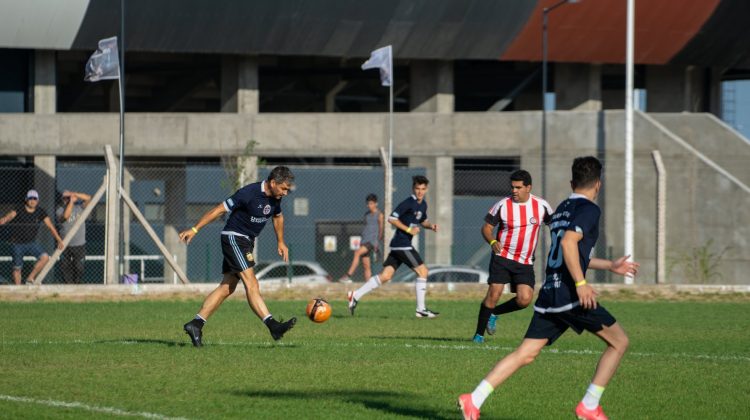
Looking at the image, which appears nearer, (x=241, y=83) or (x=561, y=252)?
(x=561, y=252)

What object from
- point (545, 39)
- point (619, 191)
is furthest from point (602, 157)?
point (545, 39)

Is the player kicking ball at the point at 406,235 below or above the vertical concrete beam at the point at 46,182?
below

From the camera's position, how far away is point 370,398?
9.20 meters

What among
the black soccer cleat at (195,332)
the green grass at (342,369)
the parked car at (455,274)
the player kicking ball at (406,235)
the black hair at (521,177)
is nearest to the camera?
the green grass at (342,369)

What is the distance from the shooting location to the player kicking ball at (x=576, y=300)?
7.93m

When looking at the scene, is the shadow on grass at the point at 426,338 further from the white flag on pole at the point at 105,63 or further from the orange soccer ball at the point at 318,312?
the white flag on pole at the point at 105,63

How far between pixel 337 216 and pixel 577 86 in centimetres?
949

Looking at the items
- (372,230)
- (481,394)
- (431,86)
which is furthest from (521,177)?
(431,86)

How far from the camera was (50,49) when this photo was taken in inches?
1387

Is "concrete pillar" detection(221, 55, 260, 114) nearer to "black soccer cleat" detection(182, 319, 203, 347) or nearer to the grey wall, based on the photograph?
the grey wall

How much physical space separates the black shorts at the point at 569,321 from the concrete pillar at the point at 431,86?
29.7m

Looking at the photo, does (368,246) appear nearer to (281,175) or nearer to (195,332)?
(281,175)

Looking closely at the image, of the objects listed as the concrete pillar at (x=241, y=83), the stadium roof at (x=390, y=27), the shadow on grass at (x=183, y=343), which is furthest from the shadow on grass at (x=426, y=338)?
the concrete pillar at (x=241, y=83)

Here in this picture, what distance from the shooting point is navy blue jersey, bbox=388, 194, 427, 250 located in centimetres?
1798
